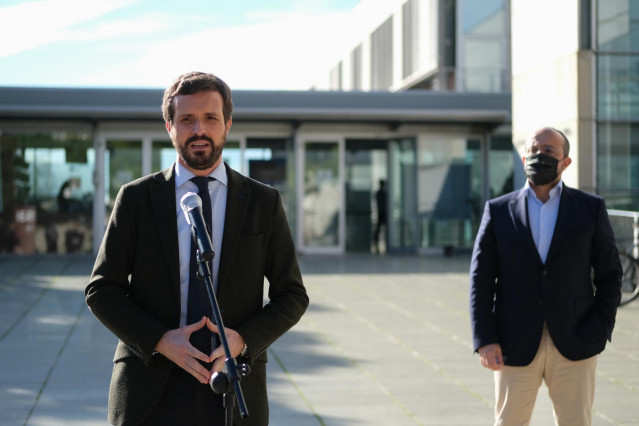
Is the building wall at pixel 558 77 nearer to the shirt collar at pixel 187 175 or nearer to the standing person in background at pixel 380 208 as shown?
the standing person in background at pixel 380 208

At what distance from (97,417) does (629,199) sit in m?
11.5

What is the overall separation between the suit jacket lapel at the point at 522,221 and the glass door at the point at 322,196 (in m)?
17.6

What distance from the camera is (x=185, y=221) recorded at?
9.23ft

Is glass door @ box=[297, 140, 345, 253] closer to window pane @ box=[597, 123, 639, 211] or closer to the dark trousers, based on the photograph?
window pane @ box=[597, 123, 639, 211]

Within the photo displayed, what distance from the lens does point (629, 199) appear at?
15602 mm

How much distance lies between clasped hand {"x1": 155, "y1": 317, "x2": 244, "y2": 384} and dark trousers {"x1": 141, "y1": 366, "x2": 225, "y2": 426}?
3.0 inches

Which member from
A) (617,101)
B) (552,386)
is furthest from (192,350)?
(617,101)

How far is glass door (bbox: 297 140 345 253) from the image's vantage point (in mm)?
21891

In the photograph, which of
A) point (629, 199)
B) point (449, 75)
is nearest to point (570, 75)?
point (629, 199)

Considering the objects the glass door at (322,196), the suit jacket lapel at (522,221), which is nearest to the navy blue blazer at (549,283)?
the suit jacket lapel at (522,221)

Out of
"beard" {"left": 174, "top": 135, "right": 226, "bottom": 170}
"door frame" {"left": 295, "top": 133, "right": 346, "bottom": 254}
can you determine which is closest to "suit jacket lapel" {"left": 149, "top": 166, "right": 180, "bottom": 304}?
"beard" {"left": 174, "top": 135, "right": 226, "bottom": 170}

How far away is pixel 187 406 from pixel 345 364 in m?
5.61

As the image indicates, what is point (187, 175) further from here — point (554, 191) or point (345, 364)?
point (345, 364)

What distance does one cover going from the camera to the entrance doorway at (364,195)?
22.6 meters
